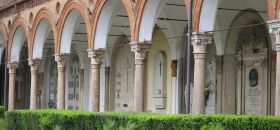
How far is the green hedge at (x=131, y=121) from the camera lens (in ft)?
32.1

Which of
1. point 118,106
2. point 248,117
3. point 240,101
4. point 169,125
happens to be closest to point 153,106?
point 118,106

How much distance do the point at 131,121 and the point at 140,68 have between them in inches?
200

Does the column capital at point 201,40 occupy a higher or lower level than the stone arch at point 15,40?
lower

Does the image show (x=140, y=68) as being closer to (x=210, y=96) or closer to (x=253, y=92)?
(x=253, y=92)

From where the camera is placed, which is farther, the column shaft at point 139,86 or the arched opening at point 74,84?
the arched opening at point 74,84

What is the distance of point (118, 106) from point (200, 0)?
43.5ft

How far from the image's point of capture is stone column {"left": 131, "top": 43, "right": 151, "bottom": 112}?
17188 millimetres

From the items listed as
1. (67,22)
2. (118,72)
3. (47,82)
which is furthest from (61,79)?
(47,82)

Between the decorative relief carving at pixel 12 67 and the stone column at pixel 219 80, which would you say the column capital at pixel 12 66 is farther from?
the stone column at pixel 219 80

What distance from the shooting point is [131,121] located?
40.5 feet

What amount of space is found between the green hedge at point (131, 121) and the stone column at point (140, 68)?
8.82ft

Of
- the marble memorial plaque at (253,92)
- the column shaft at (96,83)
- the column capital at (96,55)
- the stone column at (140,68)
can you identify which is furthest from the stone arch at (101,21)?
the marble memorial plaque at (253,92)

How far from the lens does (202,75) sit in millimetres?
14477

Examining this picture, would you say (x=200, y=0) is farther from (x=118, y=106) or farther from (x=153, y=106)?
(x=118, y=106)
